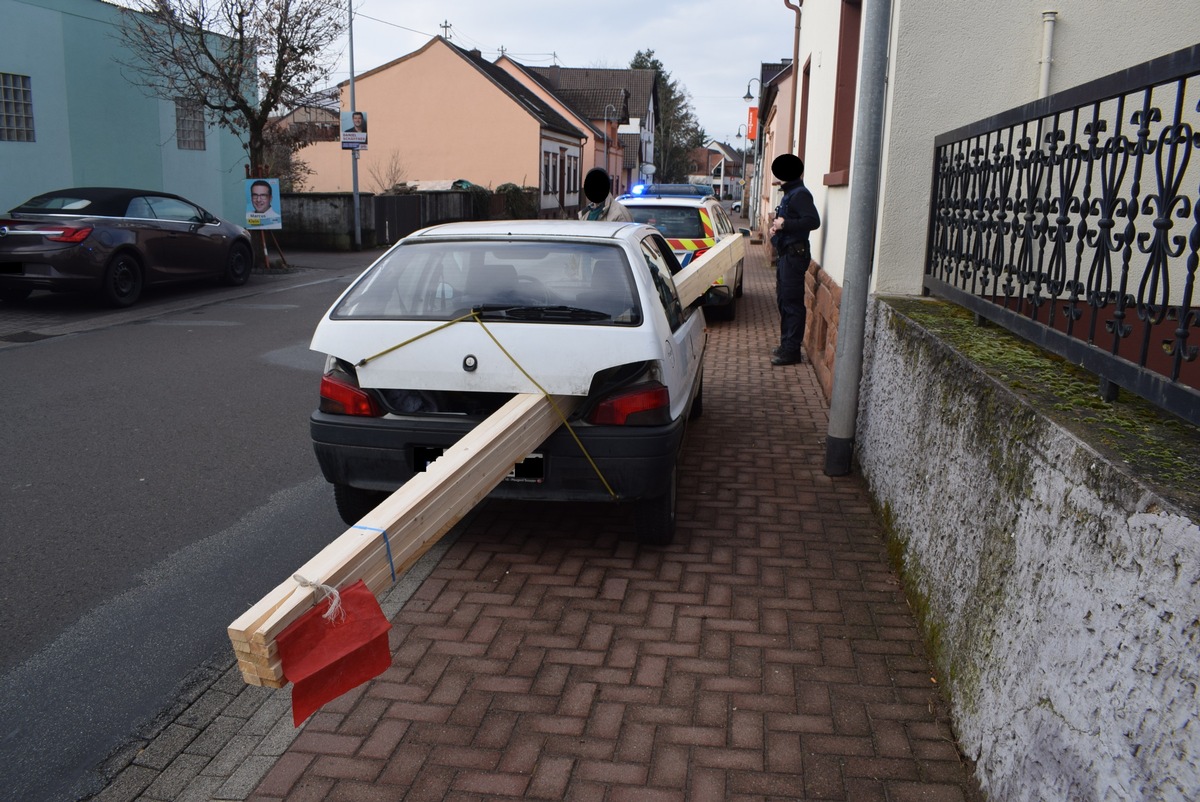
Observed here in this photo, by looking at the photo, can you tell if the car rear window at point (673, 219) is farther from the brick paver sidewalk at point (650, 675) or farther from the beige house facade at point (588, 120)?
the beige house facade at point (588, 120)

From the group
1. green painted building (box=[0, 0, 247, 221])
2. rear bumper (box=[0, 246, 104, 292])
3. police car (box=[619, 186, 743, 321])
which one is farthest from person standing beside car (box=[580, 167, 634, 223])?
green painted building (box=[0, 0, 247, 221])

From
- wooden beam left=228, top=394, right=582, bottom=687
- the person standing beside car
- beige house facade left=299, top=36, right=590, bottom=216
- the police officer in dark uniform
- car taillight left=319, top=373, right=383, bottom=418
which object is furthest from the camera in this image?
beige house facade left=299, top=36, right=590, bottom=216

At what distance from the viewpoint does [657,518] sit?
15.8 feet

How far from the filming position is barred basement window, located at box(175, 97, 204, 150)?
22.1m

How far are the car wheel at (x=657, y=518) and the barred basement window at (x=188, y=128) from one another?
1993 centimetres

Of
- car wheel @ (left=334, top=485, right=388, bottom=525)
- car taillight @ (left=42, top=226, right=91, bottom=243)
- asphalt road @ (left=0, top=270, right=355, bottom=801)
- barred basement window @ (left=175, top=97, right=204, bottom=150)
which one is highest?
barred basement window @ (left=175, top=97, right=204, bottom=150)

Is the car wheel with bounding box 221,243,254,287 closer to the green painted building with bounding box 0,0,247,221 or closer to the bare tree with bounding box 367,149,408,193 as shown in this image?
the green painted building with bounding box 0,0,247,221

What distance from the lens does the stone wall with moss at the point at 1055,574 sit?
199 centimetres

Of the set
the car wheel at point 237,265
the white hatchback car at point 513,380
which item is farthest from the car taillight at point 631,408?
the car wheel at point 237,265

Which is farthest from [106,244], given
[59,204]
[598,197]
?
[598,197]

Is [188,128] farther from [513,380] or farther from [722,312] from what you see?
[513,380]

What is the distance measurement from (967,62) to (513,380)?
3.76 metres

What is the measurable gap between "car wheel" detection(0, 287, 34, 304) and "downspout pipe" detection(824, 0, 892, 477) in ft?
37.4

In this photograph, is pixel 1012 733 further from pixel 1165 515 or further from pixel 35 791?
pixel 35 791
